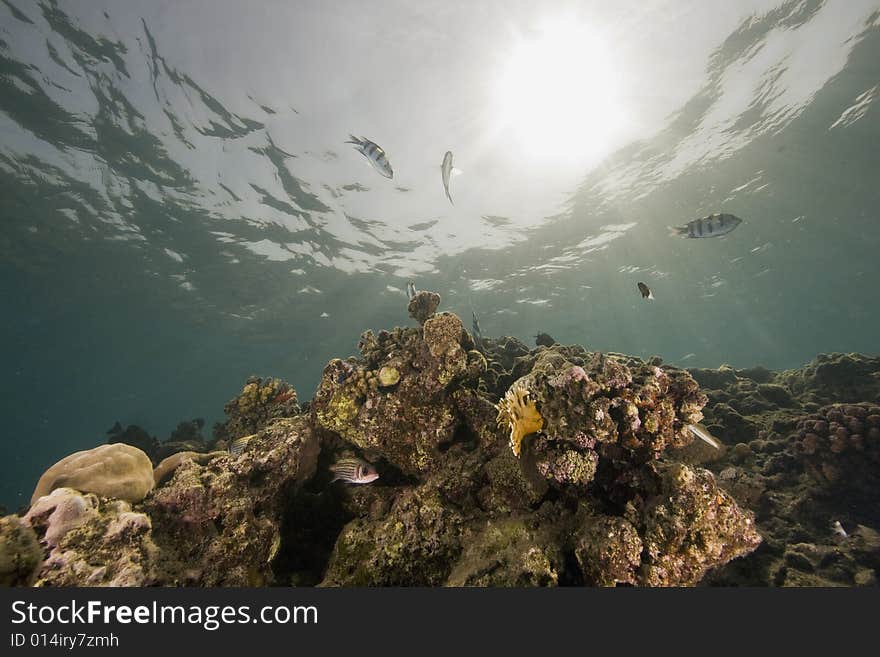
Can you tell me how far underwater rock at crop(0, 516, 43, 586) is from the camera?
7.72 ft

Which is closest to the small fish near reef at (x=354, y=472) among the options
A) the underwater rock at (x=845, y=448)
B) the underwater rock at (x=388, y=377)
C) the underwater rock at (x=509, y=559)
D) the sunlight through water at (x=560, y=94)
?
the underwater rock at (x=388, y=377)

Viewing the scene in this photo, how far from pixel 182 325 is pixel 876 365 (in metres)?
42.9

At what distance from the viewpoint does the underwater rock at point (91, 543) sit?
98.5 inches

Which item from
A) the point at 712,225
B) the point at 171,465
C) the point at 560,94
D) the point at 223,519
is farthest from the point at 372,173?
the point at 223,519

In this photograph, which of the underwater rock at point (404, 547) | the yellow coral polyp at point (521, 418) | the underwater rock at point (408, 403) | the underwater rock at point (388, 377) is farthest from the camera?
the underwater rock at point (388, 377)

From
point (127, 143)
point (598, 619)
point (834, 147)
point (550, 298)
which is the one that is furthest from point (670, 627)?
point (550, 298)

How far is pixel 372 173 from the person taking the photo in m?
14.7

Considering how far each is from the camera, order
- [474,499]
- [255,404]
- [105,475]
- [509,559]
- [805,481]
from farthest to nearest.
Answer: [255,404] < [805,481] < [474,499] < [105,475] < [509,559]

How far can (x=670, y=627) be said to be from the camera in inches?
101

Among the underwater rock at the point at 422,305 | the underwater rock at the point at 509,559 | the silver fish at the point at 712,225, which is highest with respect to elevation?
the silver fish at the point at 712,225

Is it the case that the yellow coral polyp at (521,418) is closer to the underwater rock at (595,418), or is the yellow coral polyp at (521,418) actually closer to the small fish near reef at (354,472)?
the underwater rock at (595,418)

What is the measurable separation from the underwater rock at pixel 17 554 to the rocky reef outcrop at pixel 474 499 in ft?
0.04

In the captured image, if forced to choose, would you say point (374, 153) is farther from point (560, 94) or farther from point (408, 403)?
point (560, 94)

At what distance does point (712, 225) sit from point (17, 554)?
29.4 feet
